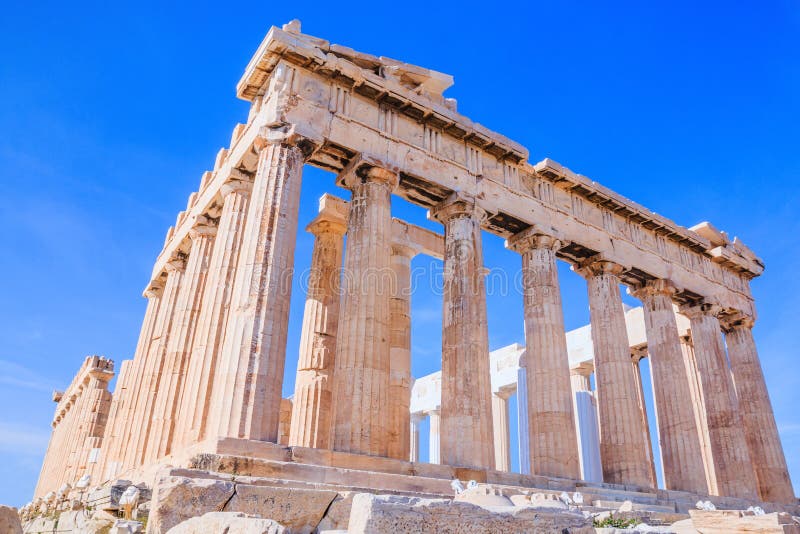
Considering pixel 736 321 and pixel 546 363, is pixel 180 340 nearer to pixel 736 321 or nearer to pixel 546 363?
pixel 546 363

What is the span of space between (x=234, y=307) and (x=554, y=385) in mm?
10987

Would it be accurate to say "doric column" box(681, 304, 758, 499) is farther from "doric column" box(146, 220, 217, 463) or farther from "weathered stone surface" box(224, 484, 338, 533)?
"weathered stone surface" box(224, 484, 338, 533)

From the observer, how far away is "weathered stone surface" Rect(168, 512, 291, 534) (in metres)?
5.84

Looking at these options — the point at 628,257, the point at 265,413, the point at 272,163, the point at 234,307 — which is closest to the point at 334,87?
the point at 272,163

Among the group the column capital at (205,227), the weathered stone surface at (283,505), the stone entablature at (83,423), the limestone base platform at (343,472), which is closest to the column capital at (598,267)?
the limestone base platform at (343,472)

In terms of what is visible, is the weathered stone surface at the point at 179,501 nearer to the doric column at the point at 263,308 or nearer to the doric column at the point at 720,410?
the doric column at the point at 263,308

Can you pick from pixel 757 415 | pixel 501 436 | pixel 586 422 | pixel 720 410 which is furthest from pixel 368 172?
pixel 757 415

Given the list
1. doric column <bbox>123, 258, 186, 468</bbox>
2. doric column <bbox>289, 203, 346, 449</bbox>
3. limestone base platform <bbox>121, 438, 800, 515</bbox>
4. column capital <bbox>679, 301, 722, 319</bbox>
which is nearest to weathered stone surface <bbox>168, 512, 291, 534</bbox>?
limestone base platform <bbox>121, 438, 800, 515</bbox>

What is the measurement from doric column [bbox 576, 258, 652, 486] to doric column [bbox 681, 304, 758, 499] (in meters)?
5.56

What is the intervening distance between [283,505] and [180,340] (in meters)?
13.9

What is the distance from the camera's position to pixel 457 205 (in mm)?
20812

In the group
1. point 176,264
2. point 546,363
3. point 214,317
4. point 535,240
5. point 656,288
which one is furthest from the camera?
point 656,288

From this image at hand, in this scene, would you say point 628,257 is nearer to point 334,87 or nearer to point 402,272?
point 402,272

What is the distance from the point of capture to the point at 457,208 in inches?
821
